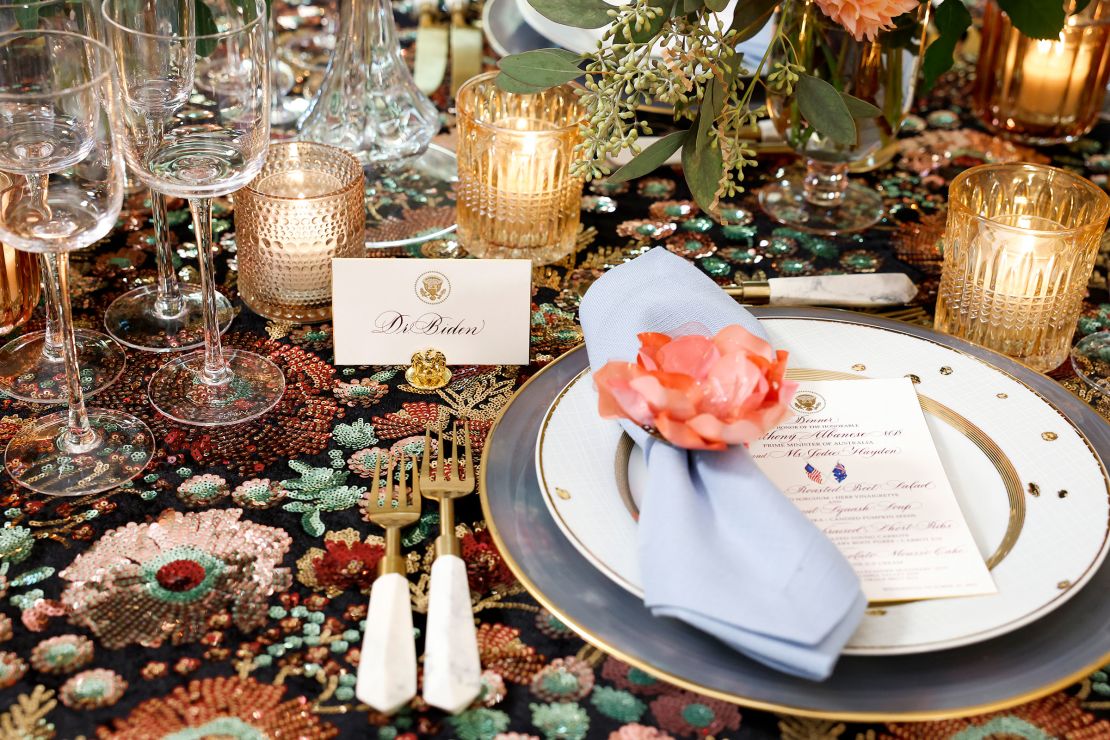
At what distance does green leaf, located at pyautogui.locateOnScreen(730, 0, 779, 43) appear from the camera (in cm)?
101

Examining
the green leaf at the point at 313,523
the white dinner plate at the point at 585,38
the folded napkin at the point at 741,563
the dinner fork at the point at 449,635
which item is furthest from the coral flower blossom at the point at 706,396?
the white dinner plate at the point at 585,38

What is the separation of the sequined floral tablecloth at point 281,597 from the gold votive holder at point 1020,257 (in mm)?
98

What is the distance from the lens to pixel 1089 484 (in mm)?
822

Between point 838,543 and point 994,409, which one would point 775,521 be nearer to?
point 838,543

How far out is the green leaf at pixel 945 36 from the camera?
118cm

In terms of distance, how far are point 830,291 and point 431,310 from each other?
1.20 ft

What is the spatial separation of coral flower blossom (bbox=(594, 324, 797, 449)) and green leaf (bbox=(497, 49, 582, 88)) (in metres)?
0.30

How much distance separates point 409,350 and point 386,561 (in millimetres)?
283

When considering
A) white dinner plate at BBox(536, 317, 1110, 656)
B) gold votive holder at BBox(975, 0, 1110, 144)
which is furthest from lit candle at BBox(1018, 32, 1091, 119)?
white dinner plate at BBox(536, 317, 1110, 656)

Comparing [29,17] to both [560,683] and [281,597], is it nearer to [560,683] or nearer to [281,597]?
[281,597]

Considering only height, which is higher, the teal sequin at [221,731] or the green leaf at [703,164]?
the green leaf at [703,164]

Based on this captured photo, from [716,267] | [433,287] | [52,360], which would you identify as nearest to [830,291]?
[716,267]

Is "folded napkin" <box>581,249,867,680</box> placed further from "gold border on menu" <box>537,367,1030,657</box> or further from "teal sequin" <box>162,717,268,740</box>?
"teal sequin" <box>162,717,268,740</box>

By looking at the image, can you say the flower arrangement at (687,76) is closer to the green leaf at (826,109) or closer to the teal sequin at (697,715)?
the green leaf at (826,109)
